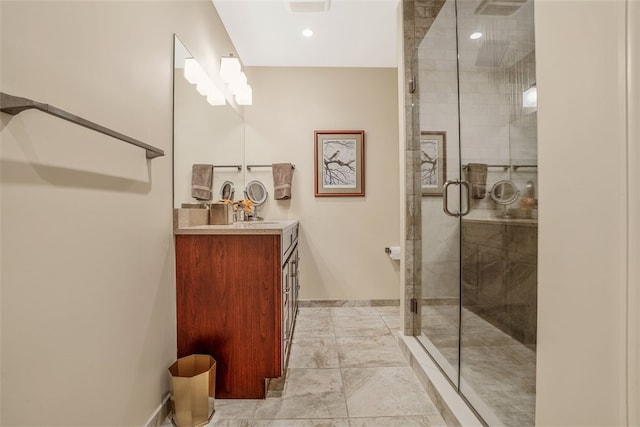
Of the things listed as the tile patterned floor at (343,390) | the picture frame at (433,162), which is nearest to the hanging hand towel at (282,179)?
the tile patterned floor at (343,390)

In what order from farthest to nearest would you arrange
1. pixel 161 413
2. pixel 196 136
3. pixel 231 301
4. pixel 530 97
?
pixel 196 136 → pixel 231 301 → pixel 161 413 → pixel 530 97

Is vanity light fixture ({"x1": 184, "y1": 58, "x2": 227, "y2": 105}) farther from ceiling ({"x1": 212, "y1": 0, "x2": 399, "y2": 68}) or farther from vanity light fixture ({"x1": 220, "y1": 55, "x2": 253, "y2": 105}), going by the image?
ceiling ({"x1": 212, "y1": 0, "x2": 399, "y2": 68})

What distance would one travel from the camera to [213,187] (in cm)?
218

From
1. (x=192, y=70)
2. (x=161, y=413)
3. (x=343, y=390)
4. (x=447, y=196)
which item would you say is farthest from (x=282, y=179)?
(x=161, y=413)

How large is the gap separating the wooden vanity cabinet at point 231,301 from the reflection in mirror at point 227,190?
0.83 meters

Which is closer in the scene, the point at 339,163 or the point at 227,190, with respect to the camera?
the point at 227,190

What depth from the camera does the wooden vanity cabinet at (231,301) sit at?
1.61 metres

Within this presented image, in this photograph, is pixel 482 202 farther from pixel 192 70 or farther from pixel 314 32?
pixel 314 32

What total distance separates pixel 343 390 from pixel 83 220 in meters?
1.51

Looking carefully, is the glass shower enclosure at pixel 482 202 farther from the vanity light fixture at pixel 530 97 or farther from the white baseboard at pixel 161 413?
the white baseboard at pixel 161 413

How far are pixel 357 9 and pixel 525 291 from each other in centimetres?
219

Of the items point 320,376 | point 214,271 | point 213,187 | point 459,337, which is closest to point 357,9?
point 213,187

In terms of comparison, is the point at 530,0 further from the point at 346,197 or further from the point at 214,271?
the point at 346,197

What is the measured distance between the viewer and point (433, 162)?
6.33 feet
